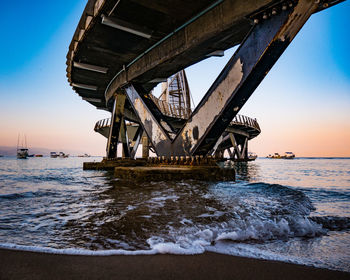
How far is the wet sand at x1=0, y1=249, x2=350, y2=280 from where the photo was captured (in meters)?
1.15

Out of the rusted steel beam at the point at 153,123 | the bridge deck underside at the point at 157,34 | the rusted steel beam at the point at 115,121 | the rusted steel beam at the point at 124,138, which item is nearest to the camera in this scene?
the bridge deck underside at the point at 157,34

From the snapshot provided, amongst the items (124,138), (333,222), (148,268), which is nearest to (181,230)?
(148,268)

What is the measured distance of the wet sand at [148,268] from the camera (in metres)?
1.15

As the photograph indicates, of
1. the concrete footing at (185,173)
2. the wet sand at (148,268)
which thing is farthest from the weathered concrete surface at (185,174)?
the wet sand at (148,268)

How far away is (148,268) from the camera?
1232mm

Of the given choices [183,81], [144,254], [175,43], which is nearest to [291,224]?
[144,254]

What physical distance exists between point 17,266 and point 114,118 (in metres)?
9.07

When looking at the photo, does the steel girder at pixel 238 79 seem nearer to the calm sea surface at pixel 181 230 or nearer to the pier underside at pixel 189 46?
the pier underside at pixel 189 46

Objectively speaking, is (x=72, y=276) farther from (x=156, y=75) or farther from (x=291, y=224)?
(x=156, y=75)

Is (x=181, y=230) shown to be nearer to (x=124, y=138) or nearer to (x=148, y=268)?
(x=148, y=268)

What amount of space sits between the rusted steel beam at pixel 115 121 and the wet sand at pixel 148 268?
8767 mm

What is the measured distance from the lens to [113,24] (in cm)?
516

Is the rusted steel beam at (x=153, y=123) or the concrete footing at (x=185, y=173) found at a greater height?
the rusted steel beam at (x=153, y=123)

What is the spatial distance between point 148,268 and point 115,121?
9.23 metres
